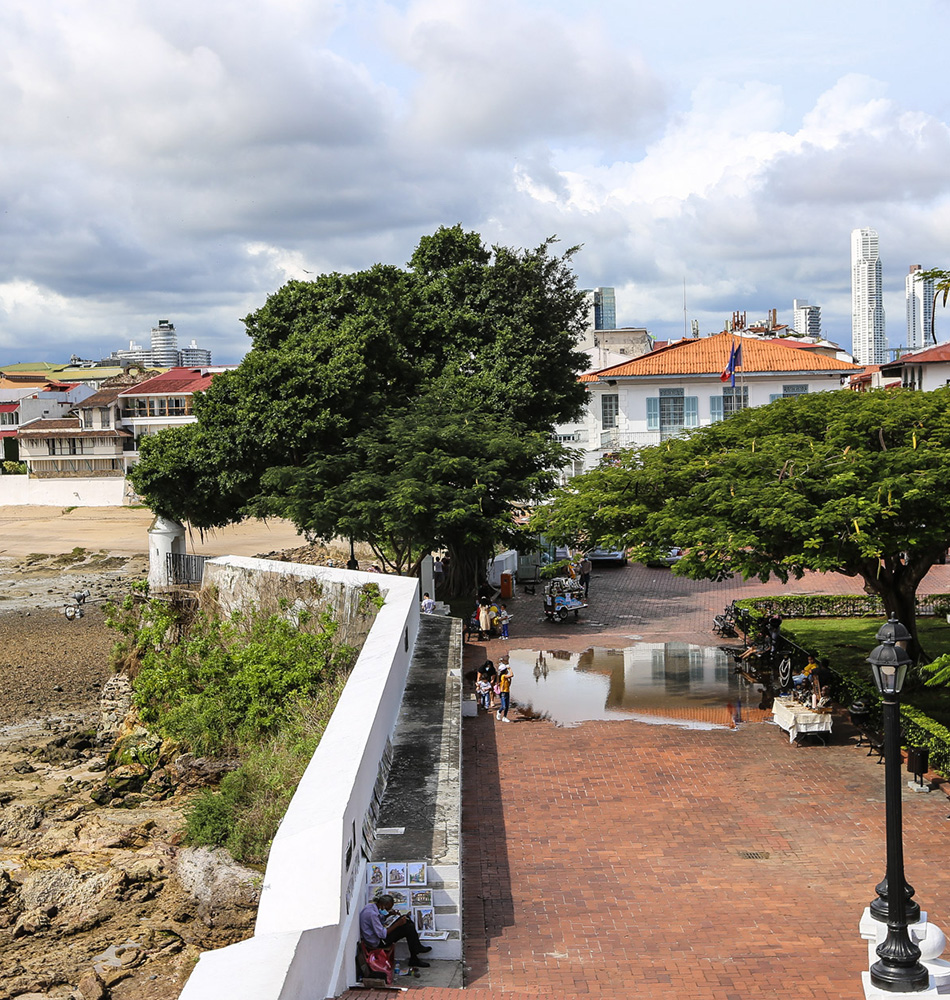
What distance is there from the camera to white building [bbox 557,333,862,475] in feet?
142

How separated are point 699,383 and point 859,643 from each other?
2269 centimetres

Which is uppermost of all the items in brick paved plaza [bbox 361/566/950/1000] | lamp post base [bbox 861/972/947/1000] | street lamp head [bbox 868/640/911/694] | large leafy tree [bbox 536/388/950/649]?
large leafy tree [bbox 536/388/950/649]

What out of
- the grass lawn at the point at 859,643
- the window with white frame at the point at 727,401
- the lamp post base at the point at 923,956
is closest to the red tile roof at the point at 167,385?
the window with white frame at the point at 727,401

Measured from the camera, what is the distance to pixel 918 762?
14.1 m

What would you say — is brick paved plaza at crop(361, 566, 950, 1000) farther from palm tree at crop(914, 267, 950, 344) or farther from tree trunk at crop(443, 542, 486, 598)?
tree trunk at crop(443, 542, 486, 598)

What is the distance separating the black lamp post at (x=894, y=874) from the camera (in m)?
7.42

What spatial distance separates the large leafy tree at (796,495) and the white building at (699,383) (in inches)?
912

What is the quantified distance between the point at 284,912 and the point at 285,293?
25.2 metres

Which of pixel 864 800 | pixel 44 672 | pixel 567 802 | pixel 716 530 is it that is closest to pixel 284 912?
pixel 567 802

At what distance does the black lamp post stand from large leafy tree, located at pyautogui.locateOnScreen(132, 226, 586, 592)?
15786 millimetres

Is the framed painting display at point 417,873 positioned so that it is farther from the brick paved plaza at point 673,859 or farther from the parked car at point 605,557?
the parked car at point 605,557

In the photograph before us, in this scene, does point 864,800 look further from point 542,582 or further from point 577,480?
point 542,582

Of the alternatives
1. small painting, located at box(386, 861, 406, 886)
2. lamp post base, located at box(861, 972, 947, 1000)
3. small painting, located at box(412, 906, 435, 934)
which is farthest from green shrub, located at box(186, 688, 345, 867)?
lamp post base, located at box(861, 972, 947, 1000)

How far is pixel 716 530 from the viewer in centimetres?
1650
